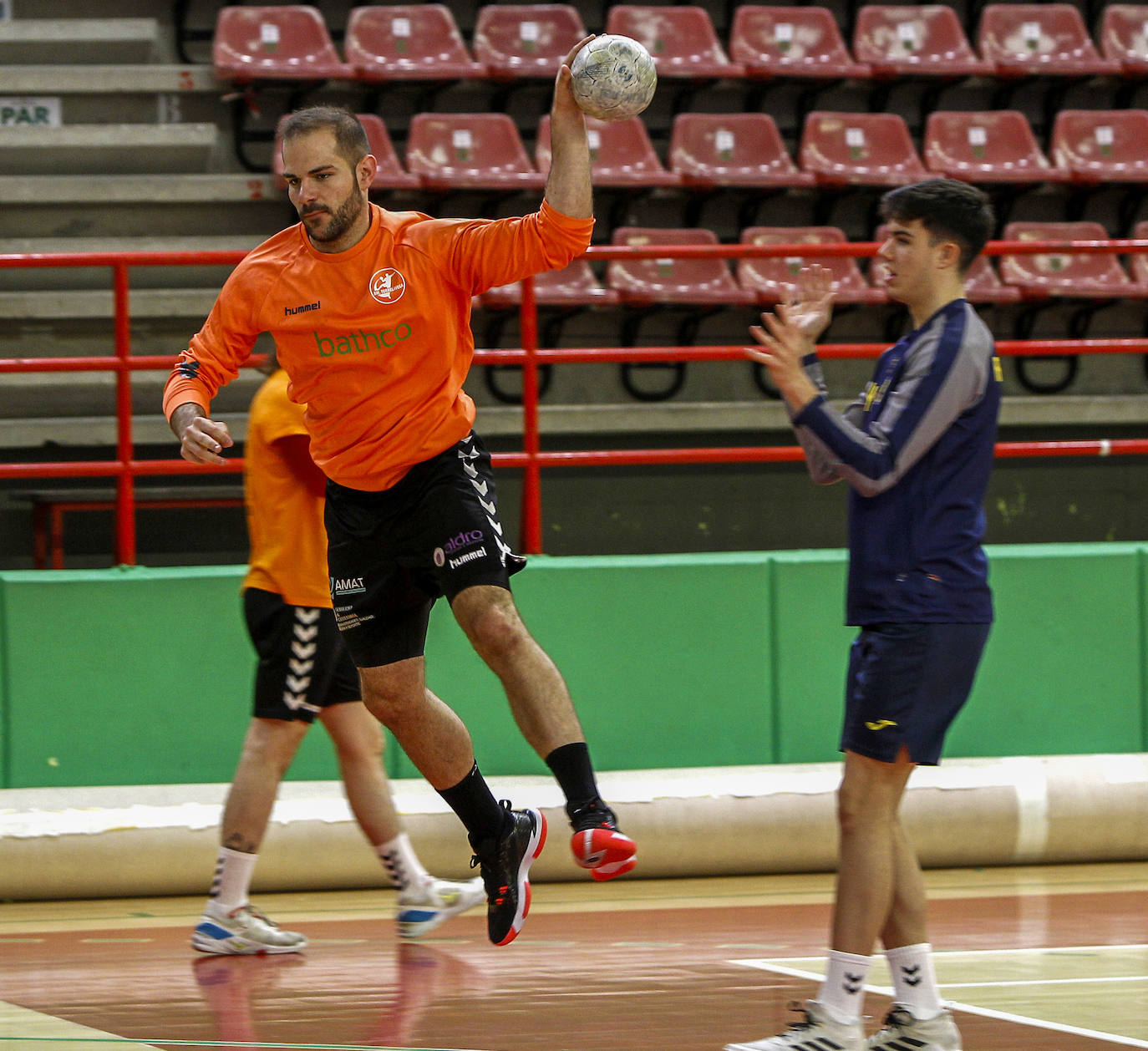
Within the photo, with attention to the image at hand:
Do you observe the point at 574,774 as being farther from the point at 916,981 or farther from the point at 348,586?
the point at 916,981

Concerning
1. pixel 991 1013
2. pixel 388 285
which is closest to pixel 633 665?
pixel 991 1013

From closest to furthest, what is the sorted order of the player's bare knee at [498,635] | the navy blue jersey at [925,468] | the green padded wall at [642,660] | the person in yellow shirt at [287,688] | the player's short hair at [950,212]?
the navy blue jersey at [925,468]
the player's short hair at [950,212]
the player's bare knee at [498,635]
the person in yellow shirt at [287,688]
the green padded wall at [642,660]

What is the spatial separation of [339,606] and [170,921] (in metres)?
2.13

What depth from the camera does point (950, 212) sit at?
13.1ft

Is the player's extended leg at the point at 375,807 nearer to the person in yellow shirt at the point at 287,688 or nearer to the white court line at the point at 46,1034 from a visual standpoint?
the person in yellow shirt at the point at 287,688

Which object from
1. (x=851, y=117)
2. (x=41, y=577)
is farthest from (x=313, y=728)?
(x=851, y=117)

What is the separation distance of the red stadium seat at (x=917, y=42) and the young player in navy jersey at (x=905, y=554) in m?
8.79

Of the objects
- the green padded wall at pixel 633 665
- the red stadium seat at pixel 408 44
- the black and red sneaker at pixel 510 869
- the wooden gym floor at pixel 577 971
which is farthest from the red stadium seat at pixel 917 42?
the black and red sneaker at pixel 510 869

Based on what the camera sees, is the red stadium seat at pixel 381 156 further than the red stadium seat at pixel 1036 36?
No

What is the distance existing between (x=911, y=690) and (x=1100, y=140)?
954 centimetres

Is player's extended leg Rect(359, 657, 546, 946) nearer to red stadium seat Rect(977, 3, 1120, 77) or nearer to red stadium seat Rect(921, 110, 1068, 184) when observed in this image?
red stadium seat Rect(921, 110, 1068, 184)

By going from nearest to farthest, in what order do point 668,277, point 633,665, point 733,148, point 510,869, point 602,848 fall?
point 602,848 < point 510,869 < point 633,665 < point 668,277 < point 733,148

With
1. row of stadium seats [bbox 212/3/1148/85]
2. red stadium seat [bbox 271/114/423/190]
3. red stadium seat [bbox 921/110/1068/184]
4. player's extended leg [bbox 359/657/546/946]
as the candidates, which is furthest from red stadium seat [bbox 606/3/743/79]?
player's extended leg [bbox 359/657/546/946]

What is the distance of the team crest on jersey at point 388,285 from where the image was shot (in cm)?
458
